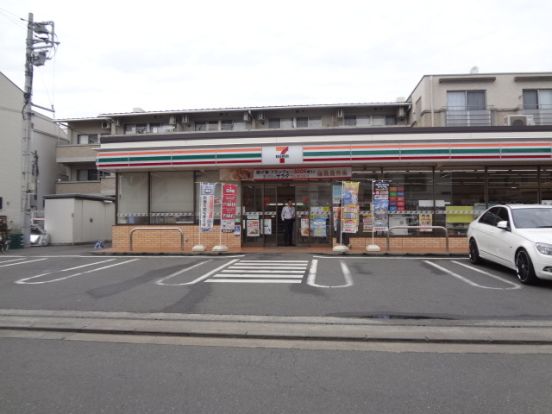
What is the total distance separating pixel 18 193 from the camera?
25672 millimetres

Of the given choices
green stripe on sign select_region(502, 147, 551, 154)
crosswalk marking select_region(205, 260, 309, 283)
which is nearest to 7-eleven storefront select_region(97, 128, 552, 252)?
green stripe on sign select_region(502, 147, 551, 154)

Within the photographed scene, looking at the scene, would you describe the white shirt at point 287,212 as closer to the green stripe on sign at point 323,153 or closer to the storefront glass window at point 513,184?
the green stripe on sign at point 323,153

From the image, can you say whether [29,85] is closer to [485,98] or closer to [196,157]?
[196,157]

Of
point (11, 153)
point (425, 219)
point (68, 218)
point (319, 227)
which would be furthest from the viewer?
point (11, 153)

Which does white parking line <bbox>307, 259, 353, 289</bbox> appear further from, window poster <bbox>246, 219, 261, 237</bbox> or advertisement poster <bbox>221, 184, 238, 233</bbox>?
window poster <bbox>246, 219, 261, 237</bbox>

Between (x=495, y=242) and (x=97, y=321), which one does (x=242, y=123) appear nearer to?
(x=495, y=242)

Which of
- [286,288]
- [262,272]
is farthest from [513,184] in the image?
[286,288]

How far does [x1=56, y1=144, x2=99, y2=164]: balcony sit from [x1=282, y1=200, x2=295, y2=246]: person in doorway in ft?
65.6

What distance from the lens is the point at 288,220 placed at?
15648 mm

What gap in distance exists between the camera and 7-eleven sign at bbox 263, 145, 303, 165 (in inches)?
586

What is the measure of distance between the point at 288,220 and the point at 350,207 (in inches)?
102

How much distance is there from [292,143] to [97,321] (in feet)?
33.4

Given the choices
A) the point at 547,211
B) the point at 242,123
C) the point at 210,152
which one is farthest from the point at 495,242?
the point at 242,123

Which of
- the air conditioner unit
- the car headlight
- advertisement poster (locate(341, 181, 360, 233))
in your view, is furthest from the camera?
the air conditioner unit
